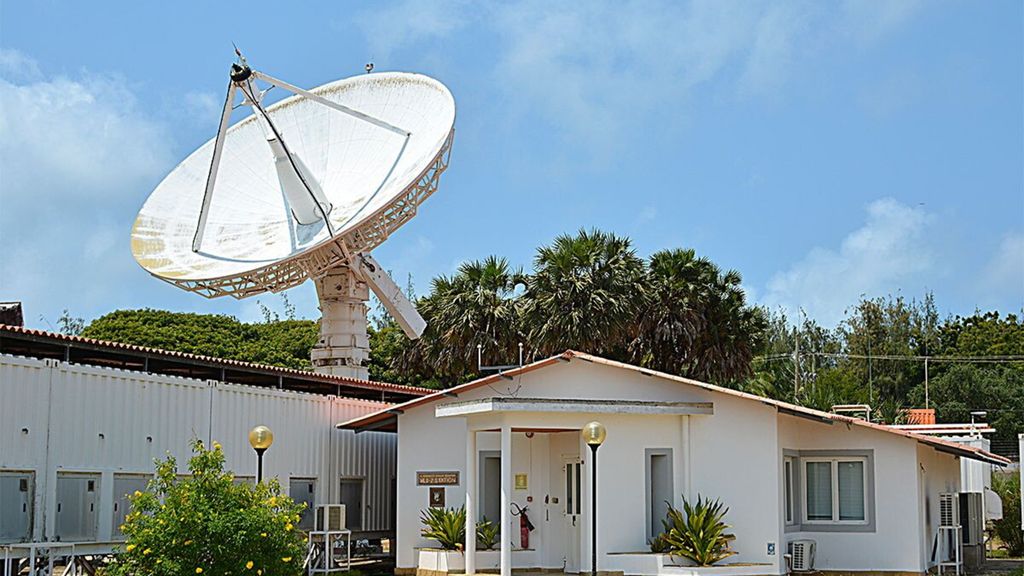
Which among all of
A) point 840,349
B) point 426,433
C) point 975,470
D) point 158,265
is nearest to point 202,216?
point 158,265

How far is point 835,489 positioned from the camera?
2548 centimetres

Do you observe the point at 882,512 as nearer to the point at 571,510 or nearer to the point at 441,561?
the point at 571,510

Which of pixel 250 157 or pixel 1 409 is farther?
pixel 250 157

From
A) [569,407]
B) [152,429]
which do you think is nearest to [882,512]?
[569,407]

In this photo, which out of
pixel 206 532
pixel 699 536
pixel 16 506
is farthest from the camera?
pixel 699 536

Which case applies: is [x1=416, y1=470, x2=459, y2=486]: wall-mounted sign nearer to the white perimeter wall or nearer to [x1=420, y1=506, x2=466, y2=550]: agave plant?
[x1=420, y1=506, x2=466, y2=550]: agave plant

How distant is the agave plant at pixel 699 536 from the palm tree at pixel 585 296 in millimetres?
19049

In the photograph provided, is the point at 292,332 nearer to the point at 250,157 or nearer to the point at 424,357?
the point at 424,357

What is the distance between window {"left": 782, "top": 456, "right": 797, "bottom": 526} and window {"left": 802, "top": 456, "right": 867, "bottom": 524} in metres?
0.37

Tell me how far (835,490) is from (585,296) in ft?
62.4

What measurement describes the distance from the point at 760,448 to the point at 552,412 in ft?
13.0

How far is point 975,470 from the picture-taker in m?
32.1

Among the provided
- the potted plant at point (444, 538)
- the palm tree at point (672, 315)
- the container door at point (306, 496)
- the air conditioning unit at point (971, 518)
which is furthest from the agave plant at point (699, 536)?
the palm tree at point (672, 315)

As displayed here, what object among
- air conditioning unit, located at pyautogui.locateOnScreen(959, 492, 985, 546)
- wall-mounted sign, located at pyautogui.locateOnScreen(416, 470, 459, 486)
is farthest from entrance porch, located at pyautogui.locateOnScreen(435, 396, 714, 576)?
air conditioning unit, located at pyautogui.locateOnScreen(959, 492, 985, 546)
